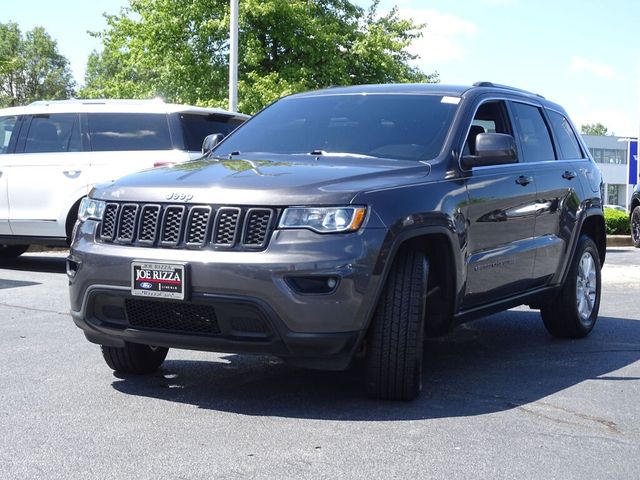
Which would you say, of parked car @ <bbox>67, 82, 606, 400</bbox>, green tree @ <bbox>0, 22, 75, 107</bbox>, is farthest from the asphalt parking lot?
green tree @ <bbox>0, 22, 75, 107</bbox>

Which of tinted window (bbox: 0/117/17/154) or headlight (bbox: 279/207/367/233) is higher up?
headlight (bbox: 279/207/367/233)

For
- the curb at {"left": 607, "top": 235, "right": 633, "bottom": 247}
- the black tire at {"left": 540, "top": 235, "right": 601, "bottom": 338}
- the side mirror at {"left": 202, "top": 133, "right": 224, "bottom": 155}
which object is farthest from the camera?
the curb at {"left": 607, "top": 235, "right": 633, "bottom": 247}

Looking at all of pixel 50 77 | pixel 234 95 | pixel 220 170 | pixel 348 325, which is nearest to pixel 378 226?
pixel 348 325

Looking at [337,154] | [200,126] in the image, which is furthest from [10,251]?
[337,154]

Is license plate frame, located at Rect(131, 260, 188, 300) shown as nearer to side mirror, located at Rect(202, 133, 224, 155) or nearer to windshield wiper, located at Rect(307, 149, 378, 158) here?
windshield wiper, located at Rect(307, 149, 378, 158)

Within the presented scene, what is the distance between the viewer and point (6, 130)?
1215 cm

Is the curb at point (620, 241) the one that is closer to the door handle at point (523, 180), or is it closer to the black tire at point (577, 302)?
the black tire at point (577, 302)

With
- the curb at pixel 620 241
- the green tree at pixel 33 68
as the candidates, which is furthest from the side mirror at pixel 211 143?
the green tree at pixel 33 68

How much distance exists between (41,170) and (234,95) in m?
8.24

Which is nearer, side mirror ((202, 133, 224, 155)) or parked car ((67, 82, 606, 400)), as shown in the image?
parked car ((67, 82, 606, 400))

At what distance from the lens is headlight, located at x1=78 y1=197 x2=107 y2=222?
16.6 feet

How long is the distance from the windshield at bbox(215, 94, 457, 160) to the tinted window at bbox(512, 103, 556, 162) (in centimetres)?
93

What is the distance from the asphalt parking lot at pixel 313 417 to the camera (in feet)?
12.8

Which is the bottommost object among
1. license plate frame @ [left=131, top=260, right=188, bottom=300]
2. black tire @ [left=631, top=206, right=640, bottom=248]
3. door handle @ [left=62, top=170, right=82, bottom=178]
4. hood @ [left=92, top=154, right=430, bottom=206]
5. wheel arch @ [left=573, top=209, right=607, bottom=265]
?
black tire @ [left=631, top=206, right=640, bottom=248]
